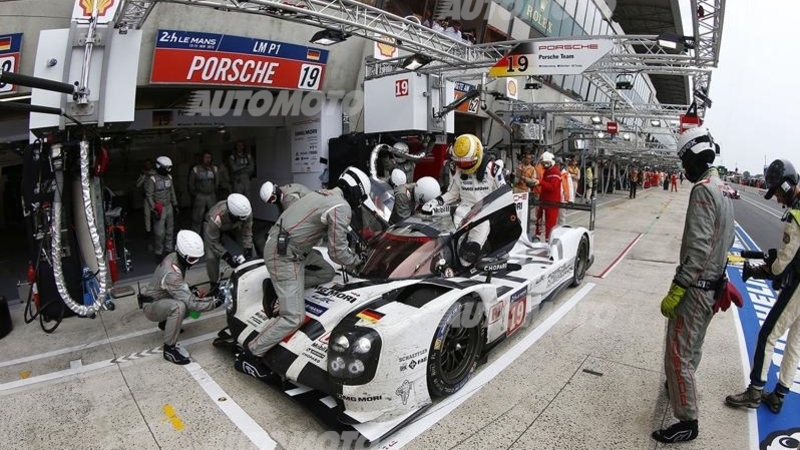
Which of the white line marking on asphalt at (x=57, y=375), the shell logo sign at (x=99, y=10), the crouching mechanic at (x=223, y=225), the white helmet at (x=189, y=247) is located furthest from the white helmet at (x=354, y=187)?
the shell logo sign at (x=99, y=10)

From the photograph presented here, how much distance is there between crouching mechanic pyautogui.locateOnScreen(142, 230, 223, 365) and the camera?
4.03m

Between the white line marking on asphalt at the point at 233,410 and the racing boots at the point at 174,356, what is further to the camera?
the racing boots at the point at 174,356

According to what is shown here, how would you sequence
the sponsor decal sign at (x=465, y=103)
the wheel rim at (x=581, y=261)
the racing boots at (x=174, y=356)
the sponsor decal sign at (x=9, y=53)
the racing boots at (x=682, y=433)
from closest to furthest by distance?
1. the racing boots at (x=682, y=433)
2. the racing boots at (x=174, y=356)
3. the sponsor decal sign at (x=9, y=53)
4. the wheel rim at (x=581, y=261)
5. the sponsor decal sign at (x=465, y=103)

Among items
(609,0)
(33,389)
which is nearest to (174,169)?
(33,389)

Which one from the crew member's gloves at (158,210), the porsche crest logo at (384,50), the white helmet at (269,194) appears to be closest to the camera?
the white helmet at (269,194)

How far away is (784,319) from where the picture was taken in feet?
10.7

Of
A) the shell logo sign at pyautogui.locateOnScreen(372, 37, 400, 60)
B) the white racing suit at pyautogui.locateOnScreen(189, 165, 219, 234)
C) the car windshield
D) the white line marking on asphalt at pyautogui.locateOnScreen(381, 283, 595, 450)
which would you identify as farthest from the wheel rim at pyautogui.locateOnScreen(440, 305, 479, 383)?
the shell logo sign at pyautogui.locateOnScreen(372, 37, 400, 60)

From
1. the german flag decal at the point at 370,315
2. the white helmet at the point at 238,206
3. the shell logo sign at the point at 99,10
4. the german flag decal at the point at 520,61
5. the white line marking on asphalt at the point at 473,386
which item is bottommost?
the white line marking on asphalt at the point at 473,386

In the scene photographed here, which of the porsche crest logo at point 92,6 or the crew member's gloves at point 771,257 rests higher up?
the porsche crest logo at point 92,6

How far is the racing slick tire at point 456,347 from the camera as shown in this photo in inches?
124

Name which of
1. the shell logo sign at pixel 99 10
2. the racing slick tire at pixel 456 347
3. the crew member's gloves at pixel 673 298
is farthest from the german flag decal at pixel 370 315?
the shell logo sign at pixel 99 10

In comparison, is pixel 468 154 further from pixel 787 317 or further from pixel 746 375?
pixel 746 375

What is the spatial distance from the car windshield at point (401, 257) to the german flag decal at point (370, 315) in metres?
0.70

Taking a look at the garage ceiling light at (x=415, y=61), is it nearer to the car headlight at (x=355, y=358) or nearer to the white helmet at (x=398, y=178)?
the white helmet at (x=398, y=178)
